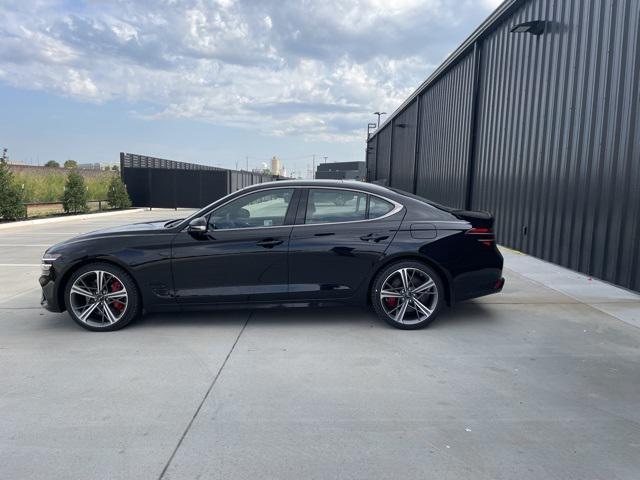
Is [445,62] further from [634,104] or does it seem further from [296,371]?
[296,371]

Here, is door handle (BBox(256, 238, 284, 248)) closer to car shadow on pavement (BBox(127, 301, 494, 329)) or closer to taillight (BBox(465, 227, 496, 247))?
car shadow on pavement (BBox(127, 301, 494, 329))

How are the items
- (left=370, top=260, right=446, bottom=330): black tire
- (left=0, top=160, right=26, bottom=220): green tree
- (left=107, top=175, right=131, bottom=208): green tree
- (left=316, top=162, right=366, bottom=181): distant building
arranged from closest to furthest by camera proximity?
(left=370, top=260, right=446, bottom=330): black tire → (left=0, top=160, right=26, bottom=220): green tree → (left=107, top=175, right=131, bottom=208): green tree → (left=316, top=162, right=366, bottom=181): distant building

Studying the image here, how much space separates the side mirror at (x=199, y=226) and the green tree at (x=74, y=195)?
→ 63.2 feet

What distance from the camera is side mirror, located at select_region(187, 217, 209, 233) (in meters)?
5.27

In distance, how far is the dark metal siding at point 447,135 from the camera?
14773 mm

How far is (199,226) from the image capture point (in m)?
5.27

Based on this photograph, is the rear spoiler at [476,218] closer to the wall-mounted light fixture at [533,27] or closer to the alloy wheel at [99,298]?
the alloy wheel at [99,298]

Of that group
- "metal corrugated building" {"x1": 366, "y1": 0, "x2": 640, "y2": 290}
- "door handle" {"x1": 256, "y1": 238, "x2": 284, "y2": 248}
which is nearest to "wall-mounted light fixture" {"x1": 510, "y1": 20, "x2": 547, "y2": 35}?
"metal corrugated building" {"x1": 366, "y1": 0, "x2": 640, "y2": 290}

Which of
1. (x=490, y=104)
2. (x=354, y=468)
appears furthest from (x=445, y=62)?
(x=354, y=468)

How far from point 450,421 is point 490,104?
429 inches

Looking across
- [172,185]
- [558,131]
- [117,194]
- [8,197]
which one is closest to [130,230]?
[558,131]

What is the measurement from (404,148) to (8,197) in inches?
723

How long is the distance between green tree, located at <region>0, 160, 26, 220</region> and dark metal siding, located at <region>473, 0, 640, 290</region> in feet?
51.8

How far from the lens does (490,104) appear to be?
12.7m
